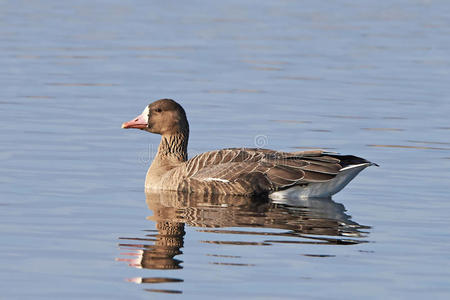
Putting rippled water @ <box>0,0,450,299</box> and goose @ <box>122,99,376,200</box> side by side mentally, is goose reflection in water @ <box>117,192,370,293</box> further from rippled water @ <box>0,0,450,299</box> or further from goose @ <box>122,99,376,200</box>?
goose @ <box>122,99,376,200</box>

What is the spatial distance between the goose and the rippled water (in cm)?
37

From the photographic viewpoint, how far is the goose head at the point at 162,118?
1716cm

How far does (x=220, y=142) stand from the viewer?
777 inches

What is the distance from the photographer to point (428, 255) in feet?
38.3

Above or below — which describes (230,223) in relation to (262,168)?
below

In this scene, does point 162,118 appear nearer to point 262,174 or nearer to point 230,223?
point 262,174

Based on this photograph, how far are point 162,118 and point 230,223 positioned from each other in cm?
429

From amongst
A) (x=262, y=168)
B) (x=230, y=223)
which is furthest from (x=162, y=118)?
(x=230, y=223)

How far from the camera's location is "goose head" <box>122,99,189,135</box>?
56.3 feet

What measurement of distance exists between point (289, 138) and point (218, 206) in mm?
5533

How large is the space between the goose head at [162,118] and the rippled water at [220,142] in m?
0.93

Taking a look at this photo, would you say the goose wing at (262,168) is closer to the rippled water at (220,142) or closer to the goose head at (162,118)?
the rippled water at (220,142)

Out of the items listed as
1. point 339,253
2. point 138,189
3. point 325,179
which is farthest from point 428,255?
point 138,189

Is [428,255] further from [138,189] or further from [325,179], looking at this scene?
[138,189]
